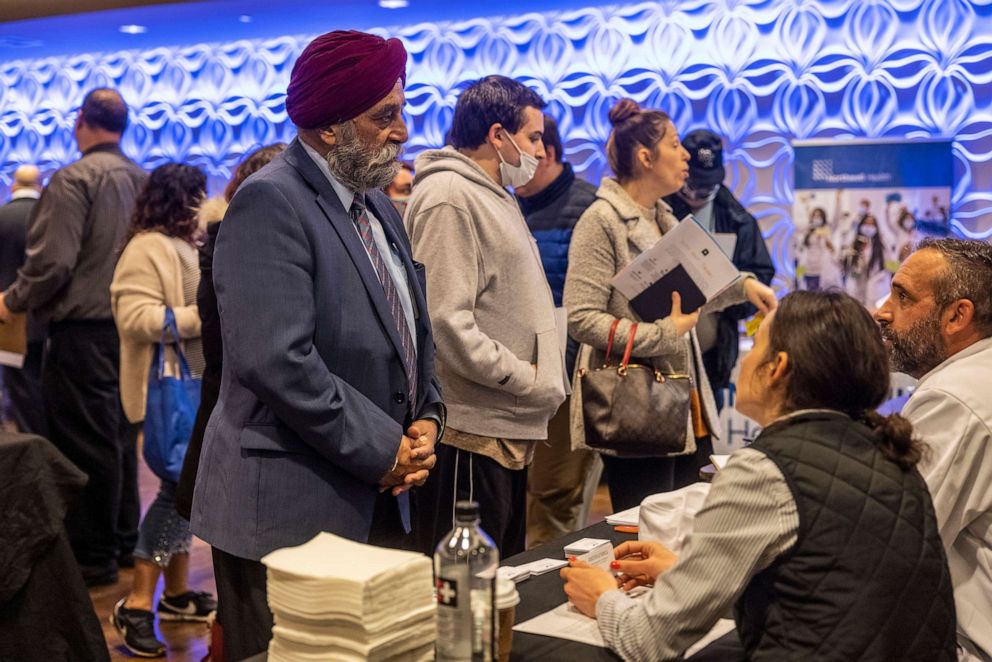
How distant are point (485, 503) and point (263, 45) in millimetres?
5446

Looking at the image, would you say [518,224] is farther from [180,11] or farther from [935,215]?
[180,11]

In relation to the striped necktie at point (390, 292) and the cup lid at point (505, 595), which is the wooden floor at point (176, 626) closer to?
the striped necktie at point (390, 292)

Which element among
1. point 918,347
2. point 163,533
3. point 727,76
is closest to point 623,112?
point 918,347

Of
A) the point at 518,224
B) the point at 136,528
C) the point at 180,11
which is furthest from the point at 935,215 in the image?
the point at 180,11

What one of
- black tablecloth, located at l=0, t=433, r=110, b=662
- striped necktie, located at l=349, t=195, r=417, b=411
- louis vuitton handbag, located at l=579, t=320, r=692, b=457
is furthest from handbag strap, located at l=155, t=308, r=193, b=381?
striped necktie, located at l=349, t=195, r=417, b=411

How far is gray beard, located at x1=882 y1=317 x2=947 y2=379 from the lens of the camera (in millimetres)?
2225

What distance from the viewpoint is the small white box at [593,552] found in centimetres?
195

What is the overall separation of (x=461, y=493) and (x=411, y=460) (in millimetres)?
650

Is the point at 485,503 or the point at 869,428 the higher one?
the point at 869,428

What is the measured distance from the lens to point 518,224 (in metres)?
2.86

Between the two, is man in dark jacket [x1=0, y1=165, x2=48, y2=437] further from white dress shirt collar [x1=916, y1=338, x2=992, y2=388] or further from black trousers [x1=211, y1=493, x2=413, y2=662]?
white dress shirt collar [x1=916, y1=338, x2=992, y2=388]

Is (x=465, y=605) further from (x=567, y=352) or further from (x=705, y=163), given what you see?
(x=705, y=163)

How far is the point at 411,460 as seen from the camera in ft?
6.93

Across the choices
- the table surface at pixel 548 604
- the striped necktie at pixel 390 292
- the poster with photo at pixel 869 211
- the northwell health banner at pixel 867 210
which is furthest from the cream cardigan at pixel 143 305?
the poster with photo at pixel 869 211
